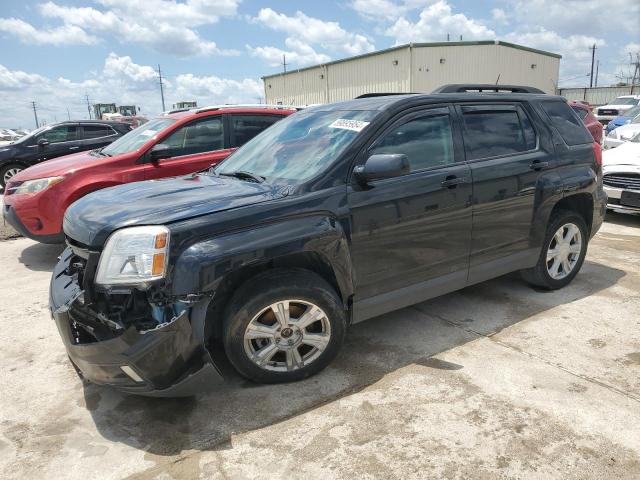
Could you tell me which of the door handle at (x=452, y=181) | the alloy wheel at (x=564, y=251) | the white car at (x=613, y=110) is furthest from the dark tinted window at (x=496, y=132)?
the white car at (x=613, y=110)

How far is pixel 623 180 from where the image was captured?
6.91 meters

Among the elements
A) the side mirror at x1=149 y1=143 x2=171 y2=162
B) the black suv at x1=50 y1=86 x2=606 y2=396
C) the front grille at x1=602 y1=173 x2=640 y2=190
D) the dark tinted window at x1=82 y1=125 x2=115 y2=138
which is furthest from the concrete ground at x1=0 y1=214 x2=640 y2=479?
the dark tinted window at x1=82 y1=125 x2=115 y2=138

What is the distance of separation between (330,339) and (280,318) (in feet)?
1.26

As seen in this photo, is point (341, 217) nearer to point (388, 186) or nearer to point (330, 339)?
point (388, 186)

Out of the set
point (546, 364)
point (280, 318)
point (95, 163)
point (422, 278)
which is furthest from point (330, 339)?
point (95, 163)

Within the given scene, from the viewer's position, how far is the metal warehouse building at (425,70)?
25812mm

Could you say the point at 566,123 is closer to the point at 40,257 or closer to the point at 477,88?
the point at 477,88

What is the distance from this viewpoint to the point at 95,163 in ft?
18.3

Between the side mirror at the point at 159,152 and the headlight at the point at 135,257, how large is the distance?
10.8 feet

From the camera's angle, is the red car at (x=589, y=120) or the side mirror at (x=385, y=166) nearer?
the side mirror at (x=385, y=166)

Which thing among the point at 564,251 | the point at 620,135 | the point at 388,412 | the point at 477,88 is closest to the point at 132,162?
the point at 477,88

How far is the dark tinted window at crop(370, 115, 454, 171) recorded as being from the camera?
10.8ft

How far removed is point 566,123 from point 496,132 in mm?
972

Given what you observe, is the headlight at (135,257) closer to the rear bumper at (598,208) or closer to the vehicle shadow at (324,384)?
the vehicle shadow at (324,384)
